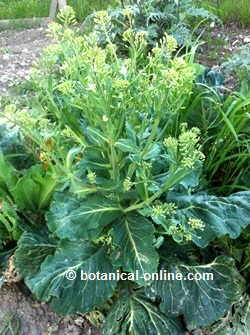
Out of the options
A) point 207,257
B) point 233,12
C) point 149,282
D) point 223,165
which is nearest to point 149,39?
point 233,12

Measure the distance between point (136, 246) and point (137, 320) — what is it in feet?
1.06

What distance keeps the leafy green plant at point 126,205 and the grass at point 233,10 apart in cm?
286

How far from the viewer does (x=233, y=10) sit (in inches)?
189

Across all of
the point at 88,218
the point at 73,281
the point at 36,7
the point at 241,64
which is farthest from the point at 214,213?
the point at 36,7

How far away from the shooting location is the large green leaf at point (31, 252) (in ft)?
7.21

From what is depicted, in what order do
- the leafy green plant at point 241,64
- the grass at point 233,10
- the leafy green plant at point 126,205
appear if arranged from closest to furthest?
the leafy green plant at point 126,205, the leafy green plant at point 241,64, the grass at point 233,10

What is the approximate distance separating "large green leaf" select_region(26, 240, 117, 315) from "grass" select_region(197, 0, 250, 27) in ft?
10.6

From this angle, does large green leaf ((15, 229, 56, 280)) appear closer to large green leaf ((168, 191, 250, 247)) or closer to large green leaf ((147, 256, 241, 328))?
large green leaf ((147, 256, 241, 328))

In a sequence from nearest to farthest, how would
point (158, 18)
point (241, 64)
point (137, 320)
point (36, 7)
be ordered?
point (137, 320) < point (241, 64) < point (158, 18) < point (36, 7)

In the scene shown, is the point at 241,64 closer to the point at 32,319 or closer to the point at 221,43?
the point at 221,43

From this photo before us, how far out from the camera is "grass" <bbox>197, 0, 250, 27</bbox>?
4.70 metres

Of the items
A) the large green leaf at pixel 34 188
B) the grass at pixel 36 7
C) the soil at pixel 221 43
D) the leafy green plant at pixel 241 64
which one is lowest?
the grass at pixel 36 7
